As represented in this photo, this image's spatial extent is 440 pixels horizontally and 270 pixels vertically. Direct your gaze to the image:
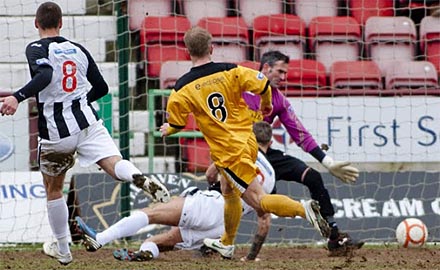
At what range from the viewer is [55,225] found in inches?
349

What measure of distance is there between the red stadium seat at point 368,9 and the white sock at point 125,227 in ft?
17.7

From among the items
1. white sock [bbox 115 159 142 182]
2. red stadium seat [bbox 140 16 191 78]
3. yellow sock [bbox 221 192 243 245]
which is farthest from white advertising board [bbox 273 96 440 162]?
white sock [bbox 115 159 142 182]

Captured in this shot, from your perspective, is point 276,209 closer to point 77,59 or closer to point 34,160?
point 77,59

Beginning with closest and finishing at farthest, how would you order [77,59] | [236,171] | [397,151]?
1. [77,59]
2. [236,171]
3. [397,151]

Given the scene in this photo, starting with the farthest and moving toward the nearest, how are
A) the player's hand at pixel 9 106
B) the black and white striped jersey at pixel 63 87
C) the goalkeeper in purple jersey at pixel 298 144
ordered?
1. the goalkeeper in purple jersey at pixel 298 144
2. the black and white striped jersey at pixel 63 87
3. the player's hand at pixel 9 106

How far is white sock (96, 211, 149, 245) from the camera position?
374 inches

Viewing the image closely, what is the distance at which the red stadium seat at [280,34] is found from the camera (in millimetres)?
13688

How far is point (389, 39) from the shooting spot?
13.8 metres

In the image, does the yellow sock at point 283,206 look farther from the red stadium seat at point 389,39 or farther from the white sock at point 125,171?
the red stadium seat at point 389,39

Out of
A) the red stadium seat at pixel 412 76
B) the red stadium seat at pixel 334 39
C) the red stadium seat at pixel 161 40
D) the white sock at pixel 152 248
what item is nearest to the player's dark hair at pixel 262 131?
the white sock at pixel 152 248

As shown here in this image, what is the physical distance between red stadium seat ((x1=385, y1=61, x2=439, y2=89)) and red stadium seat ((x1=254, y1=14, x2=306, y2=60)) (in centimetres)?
111

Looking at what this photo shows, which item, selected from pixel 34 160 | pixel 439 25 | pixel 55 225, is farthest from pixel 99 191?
pixel 439 25

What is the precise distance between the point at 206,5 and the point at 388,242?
12.4 feet

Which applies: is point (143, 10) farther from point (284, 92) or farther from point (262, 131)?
point (262, 131)
